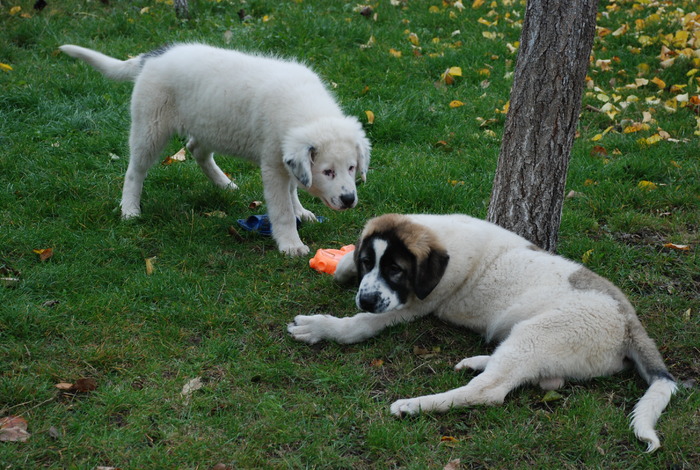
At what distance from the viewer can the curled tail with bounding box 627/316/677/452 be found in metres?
3.18

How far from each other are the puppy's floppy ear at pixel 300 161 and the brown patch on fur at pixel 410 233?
778mm

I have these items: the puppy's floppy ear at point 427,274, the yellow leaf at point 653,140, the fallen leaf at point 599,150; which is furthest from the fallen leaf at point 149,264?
the yellow leaf at point 653,140

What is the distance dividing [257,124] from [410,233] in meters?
1.74

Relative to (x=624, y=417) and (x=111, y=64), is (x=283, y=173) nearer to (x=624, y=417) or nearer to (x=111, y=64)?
(x=111, y=64)

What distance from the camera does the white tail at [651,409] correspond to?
124 inches

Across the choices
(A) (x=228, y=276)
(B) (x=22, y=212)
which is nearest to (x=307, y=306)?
(A) (x=228, y=276)

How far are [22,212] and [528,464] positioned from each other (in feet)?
13.3

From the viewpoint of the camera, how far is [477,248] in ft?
13.4

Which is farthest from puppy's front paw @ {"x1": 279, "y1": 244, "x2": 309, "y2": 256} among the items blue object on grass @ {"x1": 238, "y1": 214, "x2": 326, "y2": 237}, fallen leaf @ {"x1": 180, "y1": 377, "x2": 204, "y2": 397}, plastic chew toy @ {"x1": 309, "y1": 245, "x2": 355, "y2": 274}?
fallen leaf @ {"x1": 180, "y1": 377, "x2": 204, "y2": 397}

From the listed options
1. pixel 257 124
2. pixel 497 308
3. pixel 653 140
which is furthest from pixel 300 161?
pixel 653 140

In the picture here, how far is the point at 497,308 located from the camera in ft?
12.9

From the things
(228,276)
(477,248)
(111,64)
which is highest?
(111,64)

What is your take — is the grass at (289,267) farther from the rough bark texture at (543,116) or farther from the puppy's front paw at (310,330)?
the rough bark texture at (543,116)

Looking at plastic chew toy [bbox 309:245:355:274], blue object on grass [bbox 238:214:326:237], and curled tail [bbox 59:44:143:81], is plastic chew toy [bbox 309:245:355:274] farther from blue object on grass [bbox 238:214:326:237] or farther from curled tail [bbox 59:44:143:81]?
curled tail [bbox 59:44:143:81]
